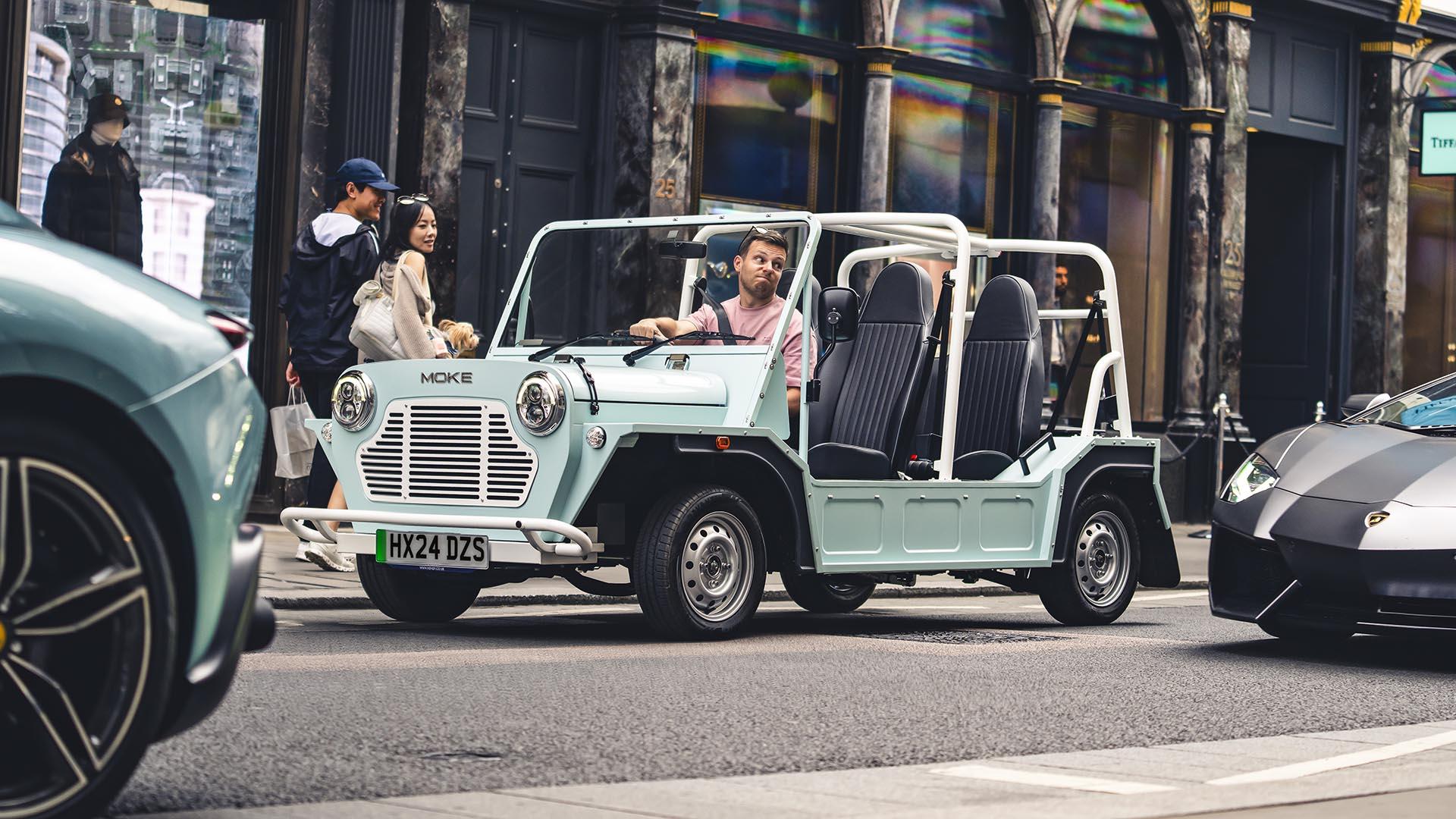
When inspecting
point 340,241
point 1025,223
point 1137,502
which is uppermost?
point 1025,223

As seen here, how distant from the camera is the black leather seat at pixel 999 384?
10227mm

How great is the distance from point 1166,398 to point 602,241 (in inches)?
466

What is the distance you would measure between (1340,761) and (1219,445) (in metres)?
13.9

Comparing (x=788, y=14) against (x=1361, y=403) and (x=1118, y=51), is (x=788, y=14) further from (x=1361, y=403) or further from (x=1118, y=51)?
(x=1361, y=403)

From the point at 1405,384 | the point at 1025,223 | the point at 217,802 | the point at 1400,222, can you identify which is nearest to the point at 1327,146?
the point at 1400,222

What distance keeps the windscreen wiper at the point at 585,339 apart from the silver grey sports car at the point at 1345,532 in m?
2.69

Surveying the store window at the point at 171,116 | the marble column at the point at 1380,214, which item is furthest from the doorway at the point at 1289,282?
the store window at the point at 171,116

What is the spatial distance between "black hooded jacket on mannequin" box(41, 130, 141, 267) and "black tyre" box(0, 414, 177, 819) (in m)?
10.2

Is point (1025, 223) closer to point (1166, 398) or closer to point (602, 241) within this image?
point (1166, 398)

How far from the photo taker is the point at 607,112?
16.3 metres

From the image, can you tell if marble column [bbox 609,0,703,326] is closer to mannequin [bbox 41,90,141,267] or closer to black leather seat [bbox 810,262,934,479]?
mannequin [bbox 41,90,141,267]

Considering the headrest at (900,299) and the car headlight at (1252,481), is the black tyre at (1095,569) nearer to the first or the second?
the headrest at (900,299)

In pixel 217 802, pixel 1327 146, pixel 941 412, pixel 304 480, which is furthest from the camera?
pixel 1327 146

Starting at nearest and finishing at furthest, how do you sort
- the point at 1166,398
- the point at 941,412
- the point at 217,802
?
1. the point at 217,802
2. the point at 941,412
3. the point at 1166,398
